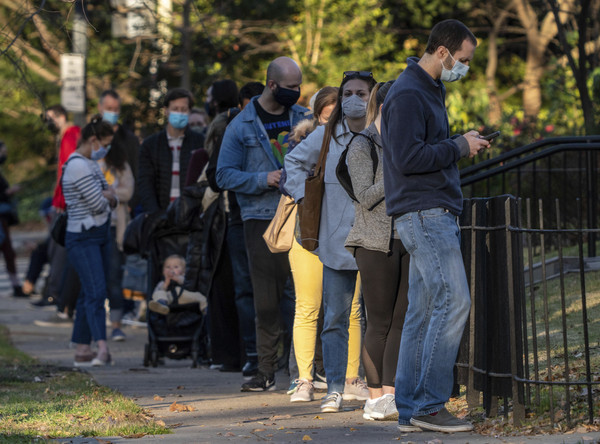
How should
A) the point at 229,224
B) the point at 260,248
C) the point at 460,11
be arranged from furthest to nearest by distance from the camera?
the point at 460,11, the point at 229,224, the point at 260,248

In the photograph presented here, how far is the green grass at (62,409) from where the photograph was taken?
586 centimetres

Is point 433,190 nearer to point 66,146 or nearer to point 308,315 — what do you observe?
point 308,315

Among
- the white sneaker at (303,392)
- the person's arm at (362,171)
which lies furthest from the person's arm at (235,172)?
the person's arm at (362,171)

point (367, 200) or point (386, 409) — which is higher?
point (367, 200)

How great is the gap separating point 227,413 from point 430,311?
163cm

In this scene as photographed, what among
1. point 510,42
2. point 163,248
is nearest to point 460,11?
point 510,42

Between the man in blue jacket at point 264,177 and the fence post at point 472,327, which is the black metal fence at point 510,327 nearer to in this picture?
the fence post at point 472,327

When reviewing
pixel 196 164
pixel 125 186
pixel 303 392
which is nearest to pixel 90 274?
pixel 196 164

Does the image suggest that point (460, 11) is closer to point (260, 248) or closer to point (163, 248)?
point (163, 248)

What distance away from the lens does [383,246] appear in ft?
19.5

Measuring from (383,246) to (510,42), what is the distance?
71.1 feet

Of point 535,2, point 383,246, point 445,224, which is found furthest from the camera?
point 535,2

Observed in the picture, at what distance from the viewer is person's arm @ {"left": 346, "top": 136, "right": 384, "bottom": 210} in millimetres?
5992

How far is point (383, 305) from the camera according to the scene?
20.0 feet
